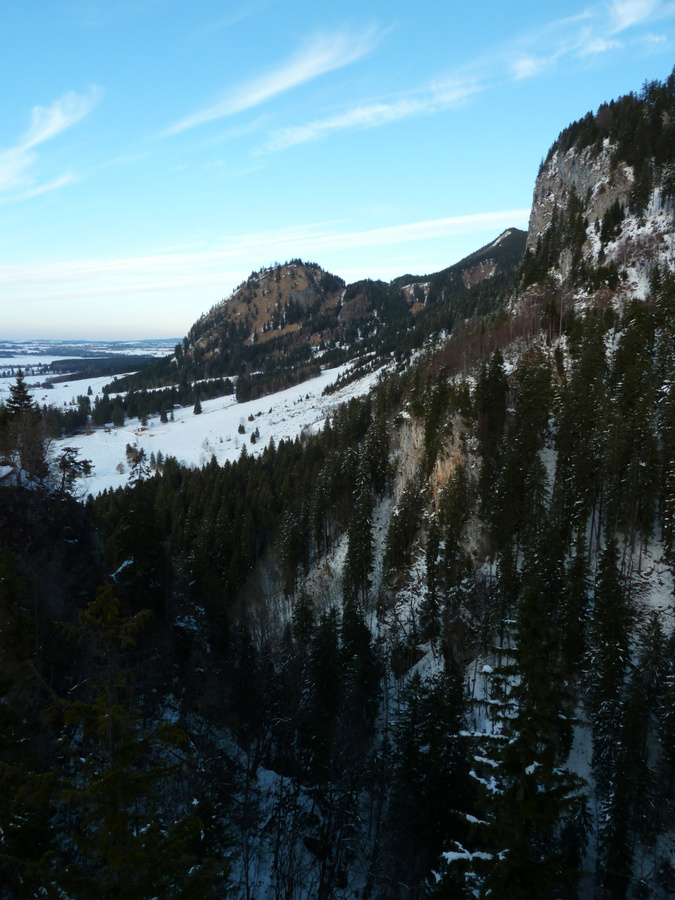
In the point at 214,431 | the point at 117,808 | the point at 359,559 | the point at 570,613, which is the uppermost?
the point at 117,808

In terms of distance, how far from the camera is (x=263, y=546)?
225ft

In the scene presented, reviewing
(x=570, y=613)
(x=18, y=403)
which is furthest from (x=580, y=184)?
(x=18, y=403)

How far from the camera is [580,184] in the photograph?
10800 centimetres

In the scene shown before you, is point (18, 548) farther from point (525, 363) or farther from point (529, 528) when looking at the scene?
point (525, 363)

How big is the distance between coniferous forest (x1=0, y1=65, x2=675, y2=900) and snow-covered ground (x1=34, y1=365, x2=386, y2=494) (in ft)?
131

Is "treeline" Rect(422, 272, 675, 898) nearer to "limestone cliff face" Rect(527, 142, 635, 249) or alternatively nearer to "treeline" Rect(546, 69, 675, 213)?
"treeline" Rect(546, 69, 675, 213)

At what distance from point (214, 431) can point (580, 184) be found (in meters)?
116

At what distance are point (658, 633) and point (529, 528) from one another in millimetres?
14950

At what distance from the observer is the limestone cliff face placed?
92231mm

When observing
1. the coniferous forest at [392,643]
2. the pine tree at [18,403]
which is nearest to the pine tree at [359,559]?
the coniferous forest at [392,643]

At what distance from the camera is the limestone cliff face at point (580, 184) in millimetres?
92231

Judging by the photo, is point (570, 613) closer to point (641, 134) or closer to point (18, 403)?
point (18, 403)

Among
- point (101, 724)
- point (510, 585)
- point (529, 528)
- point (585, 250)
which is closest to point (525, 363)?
point (529, 528)

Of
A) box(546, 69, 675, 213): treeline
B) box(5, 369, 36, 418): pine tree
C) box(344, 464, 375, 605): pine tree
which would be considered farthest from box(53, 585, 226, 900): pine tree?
box(546, 69, 675, 213): treeline
